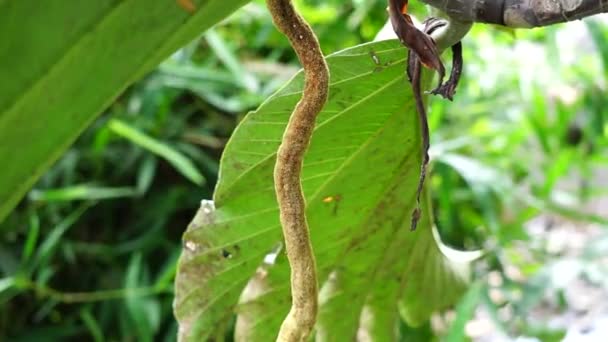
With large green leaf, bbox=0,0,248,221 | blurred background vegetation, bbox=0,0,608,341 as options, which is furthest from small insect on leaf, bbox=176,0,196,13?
blurred background vegetation, bbox=0,0,608,341

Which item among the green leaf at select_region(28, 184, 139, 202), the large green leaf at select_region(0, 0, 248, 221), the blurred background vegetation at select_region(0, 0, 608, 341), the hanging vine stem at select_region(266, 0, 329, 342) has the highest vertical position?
the large green leaf at select_region(0, 0, 248, 221)

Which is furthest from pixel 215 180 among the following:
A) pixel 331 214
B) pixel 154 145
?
pixel 331 214

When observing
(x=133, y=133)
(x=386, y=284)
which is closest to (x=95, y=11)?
(x=386, y=284)

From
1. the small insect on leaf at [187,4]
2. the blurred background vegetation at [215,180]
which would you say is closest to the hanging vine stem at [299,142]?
the small insect on leaf at [187,4]

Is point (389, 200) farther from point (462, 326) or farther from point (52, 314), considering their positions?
point (52, 314)

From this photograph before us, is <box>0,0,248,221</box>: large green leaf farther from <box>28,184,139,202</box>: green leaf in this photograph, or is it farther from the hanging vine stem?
<box>28,184,139,202</box>: green leaf
